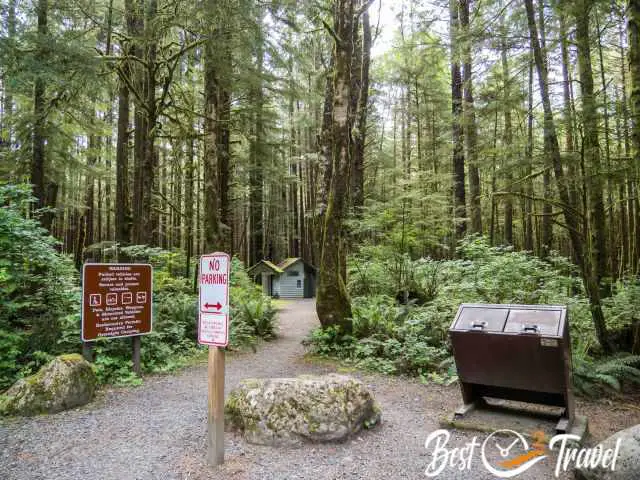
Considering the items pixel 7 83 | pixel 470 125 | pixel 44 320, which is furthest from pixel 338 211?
pixel 7 83

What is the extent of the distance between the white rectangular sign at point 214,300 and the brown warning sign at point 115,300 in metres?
3.55

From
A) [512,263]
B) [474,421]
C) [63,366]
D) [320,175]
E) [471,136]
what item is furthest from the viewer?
[471,136]

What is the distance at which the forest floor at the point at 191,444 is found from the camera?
11.8 feet

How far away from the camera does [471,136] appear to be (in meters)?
14.6

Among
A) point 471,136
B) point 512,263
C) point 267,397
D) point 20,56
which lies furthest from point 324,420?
point 471,136

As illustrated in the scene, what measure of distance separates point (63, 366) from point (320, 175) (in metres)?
8.20

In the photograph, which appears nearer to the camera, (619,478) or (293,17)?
(619,478)

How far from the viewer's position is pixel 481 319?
4.77m

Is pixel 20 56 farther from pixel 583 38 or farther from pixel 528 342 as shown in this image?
pixel 583 38

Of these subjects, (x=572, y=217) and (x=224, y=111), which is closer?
(x=572, y=217)

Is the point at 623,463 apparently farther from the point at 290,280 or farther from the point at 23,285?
the point at 290,280

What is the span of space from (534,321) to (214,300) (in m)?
3.52

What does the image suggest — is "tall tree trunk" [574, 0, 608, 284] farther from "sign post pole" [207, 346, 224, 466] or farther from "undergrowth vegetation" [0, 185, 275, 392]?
"undergrowth vegetation" [0, 185, 275, 392]

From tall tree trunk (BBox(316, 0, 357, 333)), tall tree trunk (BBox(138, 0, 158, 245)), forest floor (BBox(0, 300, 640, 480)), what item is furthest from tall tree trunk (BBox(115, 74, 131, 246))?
forest floor (BBox(0, 300, 640, 480))
